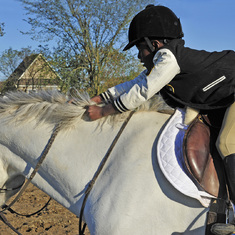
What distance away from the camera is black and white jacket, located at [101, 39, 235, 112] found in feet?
6.98

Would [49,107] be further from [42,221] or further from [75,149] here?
[42,221]

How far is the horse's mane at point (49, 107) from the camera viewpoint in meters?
2.44

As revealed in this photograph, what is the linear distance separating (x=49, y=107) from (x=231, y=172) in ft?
4.75

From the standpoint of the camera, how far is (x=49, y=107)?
99.1 inches

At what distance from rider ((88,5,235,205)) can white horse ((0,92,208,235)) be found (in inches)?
7.7

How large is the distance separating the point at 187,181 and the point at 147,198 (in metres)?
0.28

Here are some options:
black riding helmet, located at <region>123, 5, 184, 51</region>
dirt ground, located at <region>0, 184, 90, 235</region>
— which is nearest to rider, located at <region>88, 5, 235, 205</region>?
black riding helmet, located at <region>123, 5, 184, 51</region>

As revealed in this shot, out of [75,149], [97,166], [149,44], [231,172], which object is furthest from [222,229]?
[149,44]

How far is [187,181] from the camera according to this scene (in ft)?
6.52

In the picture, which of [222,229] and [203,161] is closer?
[222,229]

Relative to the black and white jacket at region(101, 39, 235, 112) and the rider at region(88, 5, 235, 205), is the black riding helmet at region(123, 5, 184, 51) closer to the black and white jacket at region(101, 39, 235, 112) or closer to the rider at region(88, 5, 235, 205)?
the rider at region(88, 5, 235, 205)

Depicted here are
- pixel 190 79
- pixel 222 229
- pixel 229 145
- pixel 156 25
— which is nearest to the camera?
pixel 222 229

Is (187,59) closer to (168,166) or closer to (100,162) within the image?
(168,166)

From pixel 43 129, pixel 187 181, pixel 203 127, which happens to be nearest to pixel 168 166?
pixel 187 181
